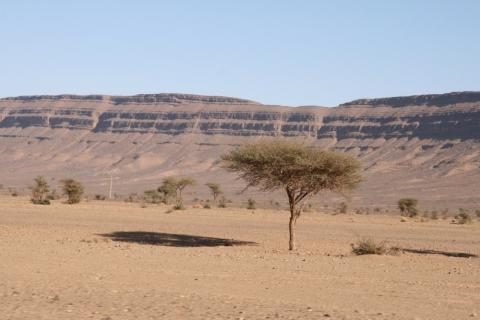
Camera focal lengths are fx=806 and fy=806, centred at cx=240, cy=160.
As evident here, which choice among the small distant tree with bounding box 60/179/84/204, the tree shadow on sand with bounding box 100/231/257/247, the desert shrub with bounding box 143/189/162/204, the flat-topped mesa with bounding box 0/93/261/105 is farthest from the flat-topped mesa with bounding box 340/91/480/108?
the tree shadow on sand with bounding box 100/231/257/247

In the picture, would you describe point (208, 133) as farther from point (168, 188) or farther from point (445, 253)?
point (445, 253)

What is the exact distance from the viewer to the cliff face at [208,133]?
386 ft

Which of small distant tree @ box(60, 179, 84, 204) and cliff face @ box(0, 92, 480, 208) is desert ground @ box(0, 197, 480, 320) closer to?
small distant tree @ box(60, 179, 84, 204)

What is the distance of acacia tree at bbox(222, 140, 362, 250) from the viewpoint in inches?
1183

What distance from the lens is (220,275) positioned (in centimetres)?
1975

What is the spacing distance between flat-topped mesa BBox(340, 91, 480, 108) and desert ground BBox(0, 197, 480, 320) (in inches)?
3676

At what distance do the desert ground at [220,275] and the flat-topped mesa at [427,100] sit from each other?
3676 inches

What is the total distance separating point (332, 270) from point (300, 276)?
1.96m

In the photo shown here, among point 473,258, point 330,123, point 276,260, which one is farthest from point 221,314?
point 330,123

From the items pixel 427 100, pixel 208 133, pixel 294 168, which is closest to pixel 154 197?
pixel 294 168

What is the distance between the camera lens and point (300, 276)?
20000 mm

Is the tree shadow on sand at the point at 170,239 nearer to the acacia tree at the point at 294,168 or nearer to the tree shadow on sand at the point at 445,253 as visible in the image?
the acacia tree at the point at 294,168

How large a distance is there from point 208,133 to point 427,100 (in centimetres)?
3909

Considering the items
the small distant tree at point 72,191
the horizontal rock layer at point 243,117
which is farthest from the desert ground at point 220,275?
the horizontal rock layer at point 243,117
